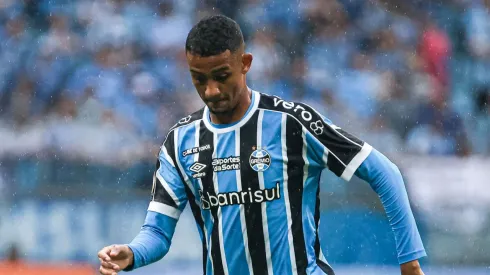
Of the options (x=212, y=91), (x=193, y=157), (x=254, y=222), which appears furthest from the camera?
(x=193, y=157)

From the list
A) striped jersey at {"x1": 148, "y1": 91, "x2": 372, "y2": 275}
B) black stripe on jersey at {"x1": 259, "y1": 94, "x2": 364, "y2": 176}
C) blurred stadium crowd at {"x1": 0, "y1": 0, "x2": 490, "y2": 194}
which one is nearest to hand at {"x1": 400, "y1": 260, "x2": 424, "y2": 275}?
striped jersey at {"x1": 148, "y1": 91, "x2": 372, "y2": 275}

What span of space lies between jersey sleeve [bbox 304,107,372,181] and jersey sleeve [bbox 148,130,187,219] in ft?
1.75

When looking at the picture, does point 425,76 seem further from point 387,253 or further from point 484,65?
point 387,253

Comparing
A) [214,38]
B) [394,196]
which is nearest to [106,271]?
[214,38]

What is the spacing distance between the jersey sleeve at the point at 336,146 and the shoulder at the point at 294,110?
12 mm

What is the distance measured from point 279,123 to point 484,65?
6248 millimetres

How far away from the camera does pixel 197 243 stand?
7.84 metres

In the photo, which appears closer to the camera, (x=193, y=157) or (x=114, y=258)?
(x=114, y=258)

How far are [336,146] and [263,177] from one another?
293 mm

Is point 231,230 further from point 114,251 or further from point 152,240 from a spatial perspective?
point 114,251

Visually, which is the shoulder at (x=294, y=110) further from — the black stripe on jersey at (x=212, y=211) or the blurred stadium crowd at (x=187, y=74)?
the blurred stadium crowd at (x=187, y=74)

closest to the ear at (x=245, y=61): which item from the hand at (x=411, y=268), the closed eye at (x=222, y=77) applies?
the closed eye at (x=222, y=77)

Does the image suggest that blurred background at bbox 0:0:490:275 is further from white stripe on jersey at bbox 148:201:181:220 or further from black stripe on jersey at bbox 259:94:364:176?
black stripe on jersey at bbox 259:94:364:176

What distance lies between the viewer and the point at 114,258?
10.6ft
